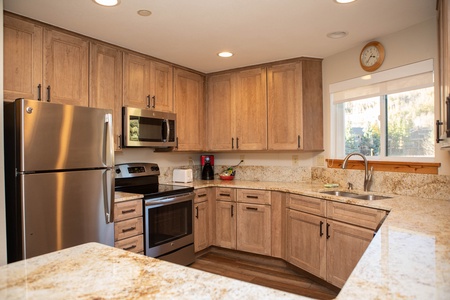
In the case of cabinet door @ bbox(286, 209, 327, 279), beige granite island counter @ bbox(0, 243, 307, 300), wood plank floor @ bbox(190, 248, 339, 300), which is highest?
beige granite island counter @ bbox(0, 243, 307, 300)

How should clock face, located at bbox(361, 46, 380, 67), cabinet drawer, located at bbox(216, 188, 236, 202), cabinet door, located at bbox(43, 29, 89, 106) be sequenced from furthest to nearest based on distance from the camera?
cabinet drawer, located at bbox(216, 188, 236, 202)
clock face, located at bbox(361, 46, 380, 67)
cabinet door, located at bbox(43, 29, 89, 106)

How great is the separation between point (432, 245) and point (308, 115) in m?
2.40

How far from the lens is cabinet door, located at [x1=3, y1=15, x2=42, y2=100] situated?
90.4 inches

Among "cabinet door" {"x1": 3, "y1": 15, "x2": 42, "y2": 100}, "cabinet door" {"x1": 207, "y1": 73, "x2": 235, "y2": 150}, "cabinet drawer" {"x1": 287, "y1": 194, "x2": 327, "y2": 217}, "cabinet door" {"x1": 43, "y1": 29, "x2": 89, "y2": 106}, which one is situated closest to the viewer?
"cabinet door" {"x1": 3, "y1": 15, "x2": 42, "y2": 100}

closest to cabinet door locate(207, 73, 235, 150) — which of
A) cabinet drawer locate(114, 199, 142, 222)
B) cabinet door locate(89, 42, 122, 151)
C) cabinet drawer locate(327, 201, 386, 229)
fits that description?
cabinet door locate(89, 42, 122, 151)

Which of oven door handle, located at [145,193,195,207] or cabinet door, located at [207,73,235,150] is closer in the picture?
oven door handle, located at [145,193,195,207]

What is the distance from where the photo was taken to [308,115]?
3582mm

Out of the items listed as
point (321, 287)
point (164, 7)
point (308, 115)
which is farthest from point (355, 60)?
point (321, 287)

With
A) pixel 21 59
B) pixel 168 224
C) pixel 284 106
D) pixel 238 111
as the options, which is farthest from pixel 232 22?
pixel 168 224

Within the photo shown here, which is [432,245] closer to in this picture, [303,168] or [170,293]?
[170,293]

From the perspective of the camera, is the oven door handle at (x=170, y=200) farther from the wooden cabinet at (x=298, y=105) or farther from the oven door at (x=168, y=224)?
the wooden cabinet at (x=298, y=105)

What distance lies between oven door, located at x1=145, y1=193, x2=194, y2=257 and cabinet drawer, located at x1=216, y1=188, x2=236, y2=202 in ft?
1.39

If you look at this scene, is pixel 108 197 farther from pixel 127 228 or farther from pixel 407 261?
pixel 407 261

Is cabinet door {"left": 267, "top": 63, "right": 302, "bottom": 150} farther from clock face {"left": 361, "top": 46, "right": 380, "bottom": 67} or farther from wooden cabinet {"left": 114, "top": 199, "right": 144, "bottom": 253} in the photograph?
wooden cabinet {"left": 114, "top": 199, "right": 144, "bottom": 253}
